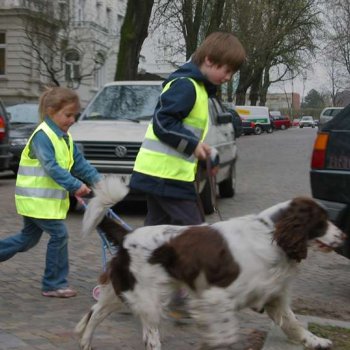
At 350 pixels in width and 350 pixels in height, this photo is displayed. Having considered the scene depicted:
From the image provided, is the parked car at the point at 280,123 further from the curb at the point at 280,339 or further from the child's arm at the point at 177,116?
the child's arm at the point at 177,116

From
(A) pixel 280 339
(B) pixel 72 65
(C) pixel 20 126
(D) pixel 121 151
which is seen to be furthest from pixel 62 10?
(A) pixel 280 339

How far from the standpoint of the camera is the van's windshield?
1070 cm

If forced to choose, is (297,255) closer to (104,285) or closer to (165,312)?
(165,312)

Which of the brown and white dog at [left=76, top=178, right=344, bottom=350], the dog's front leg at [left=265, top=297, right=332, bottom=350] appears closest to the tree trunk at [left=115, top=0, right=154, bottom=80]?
the dog's front leg at [left=265, top=297, right=332, bottom=350]

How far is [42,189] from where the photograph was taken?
213 inches

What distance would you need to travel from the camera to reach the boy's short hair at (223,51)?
4270 mm

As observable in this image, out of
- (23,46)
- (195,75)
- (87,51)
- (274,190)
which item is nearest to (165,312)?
(195,75)

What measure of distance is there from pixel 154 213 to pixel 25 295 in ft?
5.52

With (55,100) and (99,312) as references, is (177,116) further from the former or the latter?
(55,100)

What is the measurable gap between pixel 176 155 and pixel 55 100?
4.88 feet

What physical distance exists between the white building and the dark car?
23891 millimetres

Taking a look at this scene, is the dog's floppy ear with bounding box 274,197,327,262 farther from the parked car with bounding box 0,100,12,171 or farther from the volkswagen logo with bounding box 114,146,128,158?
the parked car with bounding box 0,100,12,171

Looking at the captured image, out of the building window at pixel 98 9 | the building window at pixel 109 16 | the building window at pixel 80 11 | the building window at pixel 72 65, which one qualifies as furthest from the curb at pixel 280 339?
the building window at pixel 109 16

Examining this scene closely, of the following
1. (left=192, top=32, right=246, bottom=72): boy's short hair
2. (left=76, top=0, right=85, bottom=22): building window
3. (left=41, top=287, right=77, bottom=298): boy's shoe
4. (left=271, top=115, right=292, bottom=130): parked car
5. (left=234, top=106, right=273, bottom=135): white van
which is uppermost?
(left=76, top=0, right=85, bottom=22): building window
